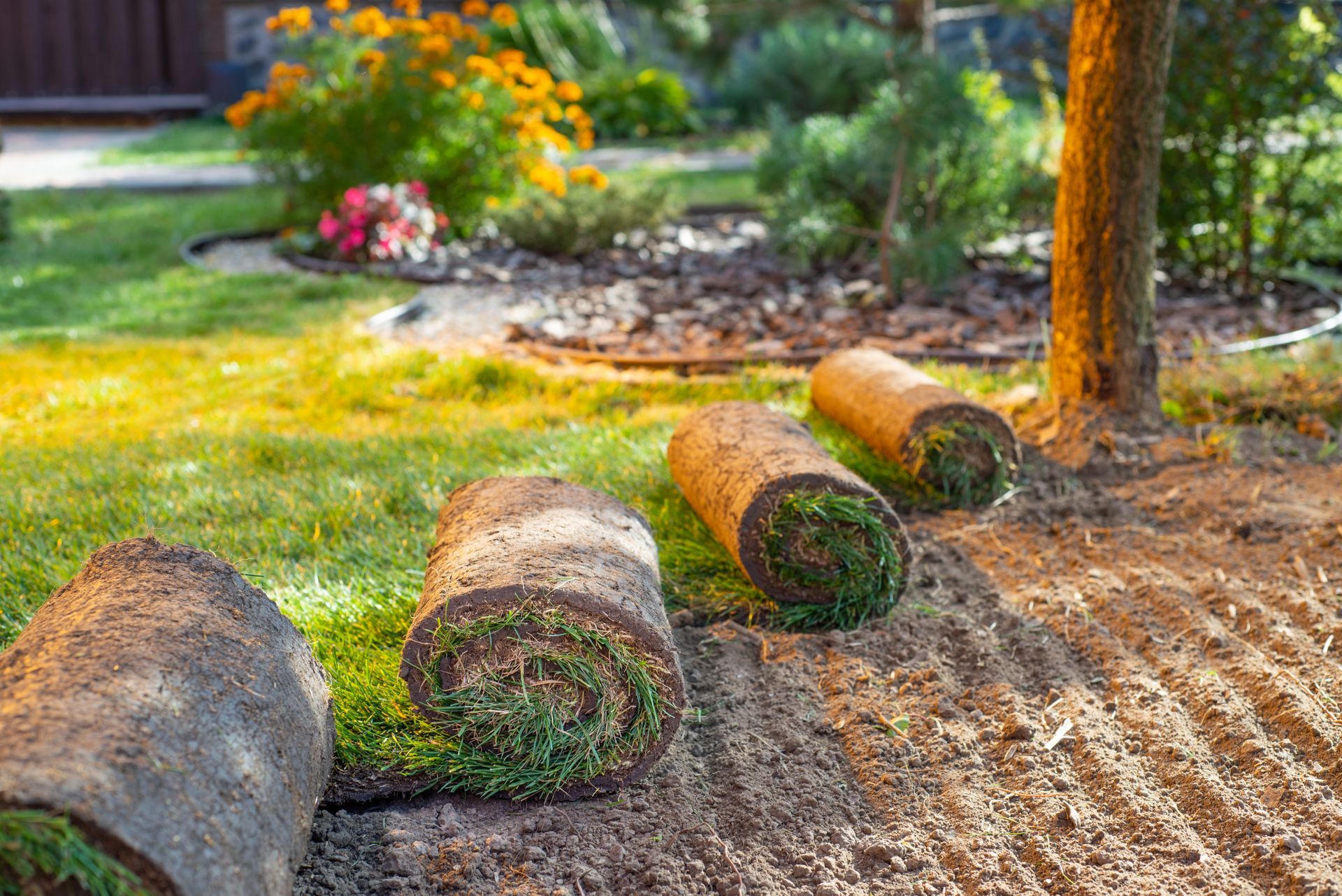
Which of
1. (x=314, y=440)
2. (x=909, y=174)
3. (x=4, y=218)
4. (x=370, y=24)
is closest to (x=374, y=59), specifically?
(x=370, y=24)

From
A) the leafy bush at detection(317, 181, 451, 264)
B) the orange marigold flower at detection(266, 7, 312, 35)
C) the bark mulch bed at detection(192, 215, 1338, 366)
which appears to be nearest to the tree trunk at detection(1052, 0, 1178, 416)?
the bark mulch bed at detection(192, 215, 1338, 366)

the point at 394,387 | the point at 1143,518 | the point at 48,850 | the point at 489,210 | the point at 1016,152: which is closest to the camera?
the point at 48,850

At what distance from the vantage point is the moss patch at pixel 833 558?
2.88 metres

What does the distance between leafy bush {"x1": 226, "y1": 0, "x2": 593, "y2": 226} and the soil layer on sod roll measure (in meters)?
5.67

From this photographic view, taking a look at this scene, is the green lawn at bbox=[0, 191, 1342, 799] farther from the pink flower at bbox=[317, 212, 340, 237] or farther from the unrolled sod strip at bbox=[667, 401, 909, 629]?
the pink flower at bbox=[317, 212, 340, 237]

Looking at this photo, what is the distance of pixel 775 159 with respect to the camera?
7.23 meters

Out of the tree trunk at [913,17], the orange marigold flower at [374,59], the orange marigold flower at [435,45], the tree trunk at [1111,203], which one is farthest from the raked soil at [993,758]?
the orange marigold flower at [374,59]

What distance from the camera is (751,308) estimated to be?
6.21 metres


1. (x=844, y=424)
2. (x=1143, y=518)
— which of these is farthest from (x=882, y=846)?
(x=844, y=424)

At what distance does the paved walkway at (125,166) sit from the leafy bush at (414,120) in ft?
8.31

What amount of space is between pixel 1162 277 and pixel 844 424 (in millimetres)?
3643

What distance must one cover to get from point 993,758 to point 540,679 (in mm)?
934

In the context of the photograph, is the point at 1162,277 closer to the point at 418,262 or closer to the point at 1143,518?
the point at 1143,518

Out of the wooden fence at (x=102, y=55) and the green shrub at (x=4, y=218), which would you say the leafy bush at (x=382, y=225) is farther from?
the wooden fence at (x=102, y=55)
